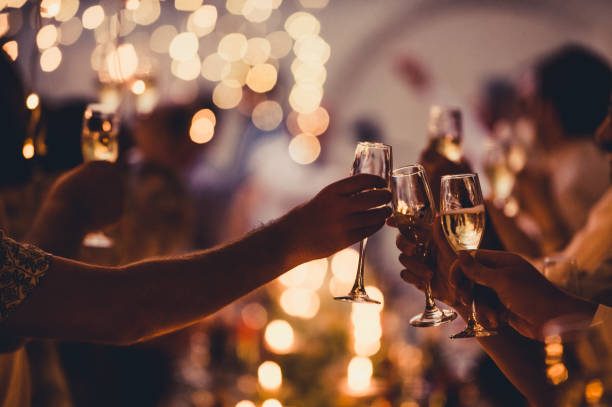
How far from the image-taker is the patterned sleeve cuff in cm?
103

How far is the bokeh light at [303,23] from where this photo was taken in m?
6.16

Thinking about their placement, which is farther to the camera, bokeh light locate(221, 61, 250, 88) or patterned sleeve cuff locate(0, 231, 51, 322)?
bokeh light locate(221, 61, 250, 88)

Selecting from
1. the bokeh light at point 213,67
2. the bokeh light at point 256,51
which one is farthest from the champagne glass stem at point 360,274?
the bokeh light at point 213,67

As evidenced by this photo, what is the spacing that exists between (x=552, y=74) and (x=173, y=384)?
2.55m

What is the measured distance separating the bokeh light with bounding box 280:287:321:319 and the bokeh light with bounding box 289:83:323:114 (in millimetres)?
3324

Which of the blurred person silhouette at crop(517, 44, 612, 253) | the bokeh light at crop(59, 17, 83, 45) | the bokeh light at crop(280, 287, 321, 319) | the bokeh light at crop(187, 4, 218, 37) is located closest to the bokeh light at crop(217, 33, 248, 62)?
the bokeh light at crop(187, 4, 218, 37)

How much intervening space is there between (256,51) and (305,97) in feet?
2.52

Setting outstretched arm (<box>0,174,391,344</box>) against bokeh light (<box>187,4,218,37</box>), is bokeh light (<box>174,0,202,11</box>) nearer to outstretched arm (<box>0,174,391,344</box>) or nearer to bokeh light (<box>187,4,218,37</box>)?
bokeh light (<box>187,4,218,37</box>)

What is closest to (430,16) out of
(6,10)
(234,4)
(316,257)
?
(234,4)

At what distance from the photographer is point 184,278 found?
1.15 metres

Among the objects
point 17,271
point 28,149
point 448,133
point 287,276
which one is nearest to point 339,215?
point 17,271

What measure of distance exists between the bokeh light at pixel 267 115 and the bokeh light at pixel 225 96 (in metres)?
0.23

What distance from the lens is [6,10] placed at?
1.78m

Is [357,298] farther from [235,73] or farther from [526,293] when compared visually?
[235,73]
